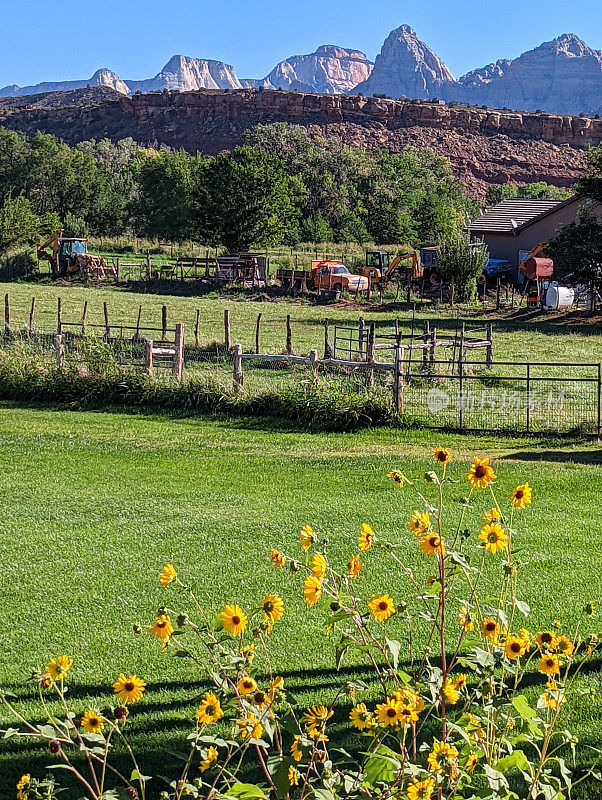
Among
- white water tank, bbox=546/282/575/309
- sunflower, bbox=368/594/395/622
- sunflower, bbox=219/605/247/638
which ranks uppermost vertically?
white water tank, bbox=546/282/575/309

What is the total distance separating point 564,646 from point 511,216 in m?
48.5

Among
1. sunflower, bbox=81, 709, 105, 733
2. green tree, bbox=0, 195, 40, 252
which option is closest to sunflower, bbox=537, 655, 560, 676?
sunflower, bbox=81, 709, 105, 733

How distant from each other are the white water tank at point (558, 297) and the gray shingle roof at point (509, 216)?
31.8ft

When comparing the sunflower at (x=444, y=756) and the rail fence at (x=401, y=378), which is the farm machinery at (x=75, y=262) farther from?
the sunflower at (x=444, y=756)

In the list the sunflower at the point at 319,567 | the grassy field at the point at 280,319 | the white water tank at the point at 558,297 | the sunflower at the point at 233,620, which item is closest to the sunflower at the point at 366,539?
the sunflower at the point at 319,567

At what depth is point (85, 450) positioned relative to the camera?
13.9m

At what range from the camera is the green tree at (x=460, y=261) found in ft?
118

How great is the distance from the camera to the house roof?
4753 cm

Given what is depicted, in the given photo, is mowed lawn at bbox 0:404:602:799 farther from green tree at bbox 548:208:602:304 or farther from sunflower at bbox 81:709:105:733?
green tree at bbox 548:208:602:304

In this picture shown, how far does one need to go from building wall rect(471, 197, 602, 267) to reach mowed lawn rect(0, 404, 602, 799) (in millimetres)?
33033

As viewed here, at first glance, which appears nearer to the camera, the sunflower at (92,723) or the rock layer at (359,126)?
the sunflower at (92,723)

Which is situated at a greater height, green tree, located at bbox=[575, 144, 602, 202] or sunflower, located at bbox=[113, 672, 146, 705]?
green tree, located at bbox=[575, 144, 602, 202]

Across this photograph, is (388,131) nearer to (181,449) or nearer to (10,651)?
(181,449)

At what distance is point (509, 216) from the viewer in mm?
49531
